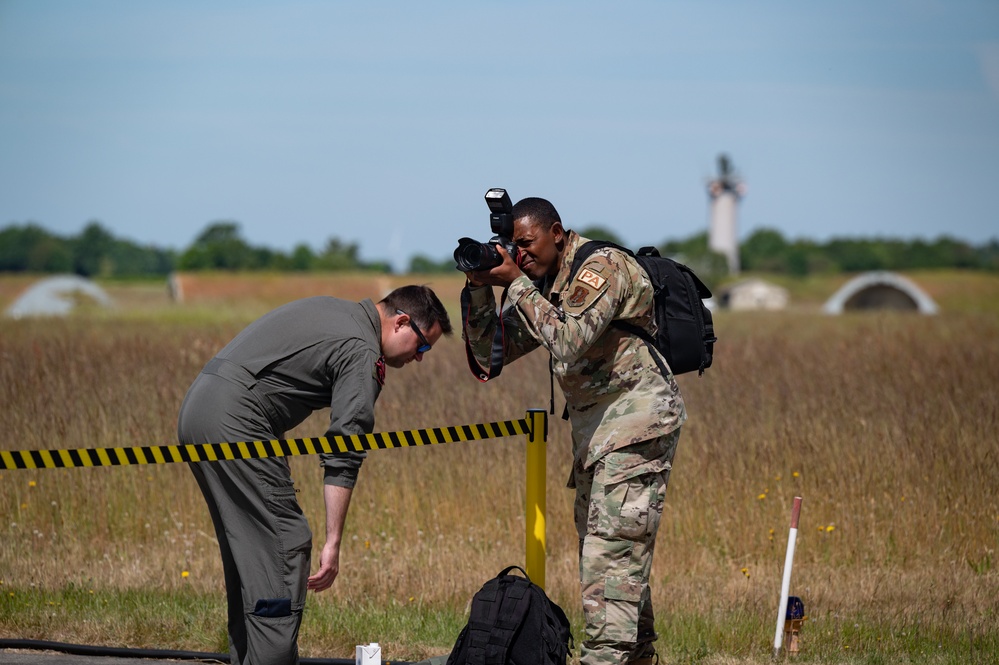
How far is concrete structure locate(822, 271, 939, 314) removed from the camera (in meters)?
60.9

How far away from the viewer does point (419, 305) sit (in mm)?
4430

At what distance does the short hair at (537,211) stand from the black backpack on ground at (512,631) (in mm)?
1378

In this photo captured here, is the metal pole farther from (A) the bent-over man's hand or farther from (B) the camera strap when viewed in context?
(A) the bent-over man's hand

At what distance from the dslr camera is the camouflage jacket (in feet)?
0.47

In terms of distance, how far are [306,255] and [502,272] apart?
10287cm

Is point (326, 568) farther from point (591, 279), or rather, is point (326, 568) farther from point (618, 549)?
point (591, 279)

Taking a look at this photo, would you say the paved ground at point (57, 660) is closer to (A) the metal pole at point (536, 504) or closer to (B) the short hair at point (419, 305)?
(A) the metal pole at point (536, 504)

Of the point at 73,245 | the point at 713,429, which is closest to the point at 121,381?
the point at 713,429

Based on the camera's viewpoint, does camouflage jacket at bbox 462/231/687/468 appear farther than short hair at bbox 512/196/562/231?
No

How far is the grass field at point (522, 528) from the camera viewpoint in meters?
5.99

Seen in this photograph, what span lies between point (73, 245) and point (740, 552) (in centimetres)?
11833

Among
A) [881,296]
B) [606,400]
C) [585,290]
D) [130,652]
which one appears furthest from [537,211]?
[881,296]

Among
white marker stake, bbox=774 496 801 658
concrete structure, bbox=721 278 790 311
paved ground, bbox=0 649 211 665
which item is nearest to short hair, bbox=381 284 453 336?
white marker stake, bbox=774 496 801 658

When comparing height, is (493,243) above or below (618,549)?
above
